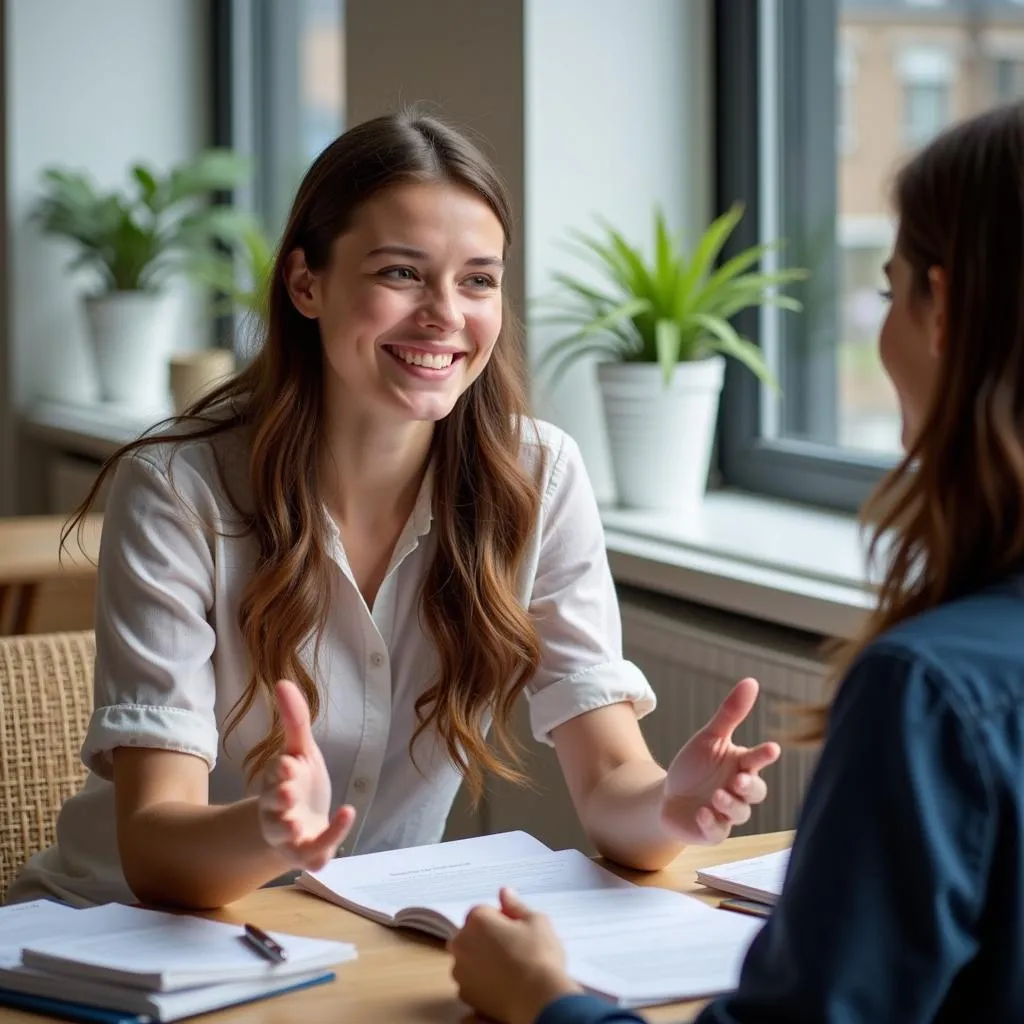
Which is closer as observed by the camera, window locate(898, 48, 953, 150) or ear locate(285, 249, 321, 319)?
ear locate(285, 249, 321, 319)

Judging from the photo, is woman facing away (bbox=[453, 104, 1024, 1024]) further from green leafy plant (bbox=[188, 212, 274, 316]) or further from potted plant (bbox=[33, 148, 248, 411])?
potted plant (bbox=[33, 148, 248, 411])

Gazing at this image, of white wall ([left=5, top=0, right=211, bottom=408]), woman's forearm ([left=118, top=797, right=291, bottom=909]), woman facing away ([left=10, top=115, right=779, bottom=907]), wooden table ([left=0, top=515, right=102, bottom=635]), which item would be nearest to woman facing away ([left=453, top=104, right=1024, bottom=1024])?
woman's forearm ([left=118, top=797, right=291, bottom=909])

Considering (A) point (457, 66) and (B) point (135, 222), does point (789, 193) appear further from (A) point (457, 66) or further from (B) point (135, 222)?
(B) point (135, 222)

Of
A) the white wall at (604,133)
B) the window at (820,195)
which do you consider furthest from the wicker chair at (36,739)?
the window at (820,195)

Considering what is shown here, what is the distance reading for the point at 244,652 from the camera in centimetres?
174

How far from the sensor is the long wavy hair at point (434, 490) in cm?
174

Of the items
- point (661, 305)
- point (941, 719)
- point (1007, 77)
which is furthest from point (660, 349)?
point (941, 719)

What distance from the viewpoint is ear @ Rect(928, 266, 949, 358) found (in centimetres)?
96

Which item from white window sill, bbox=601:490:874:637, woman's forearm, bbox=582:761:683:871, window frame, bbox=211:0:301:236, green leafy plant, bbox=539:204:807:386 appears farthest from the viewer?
window frame, bbox=211:0:301:236

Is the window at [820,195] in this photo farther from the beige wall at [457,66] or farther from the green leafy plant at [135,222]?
the green leafy plant at [135,222]

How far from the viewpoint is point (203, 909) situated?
144 cm

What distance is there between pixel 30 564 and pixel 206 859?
1747 millimetres

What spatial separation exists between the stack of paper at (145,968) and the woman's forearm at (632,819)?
1.17ft

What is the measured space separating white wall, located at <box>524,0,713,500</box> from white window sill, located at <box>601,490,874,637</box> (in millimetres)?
302
